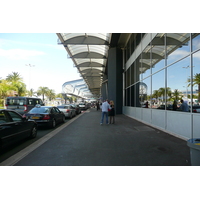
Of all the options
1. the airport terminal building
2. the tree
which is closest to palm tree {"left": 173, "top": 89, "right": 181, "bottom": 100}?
the airport terminal building

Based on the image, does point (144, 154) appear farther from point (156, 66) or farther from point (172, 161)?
point (156, 66)

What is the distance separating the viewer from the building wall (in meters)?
6.95

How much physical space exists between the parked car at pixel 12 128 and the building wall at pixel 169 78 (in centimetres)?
647

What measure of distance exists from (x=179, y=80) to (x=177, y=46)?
164 centimetres

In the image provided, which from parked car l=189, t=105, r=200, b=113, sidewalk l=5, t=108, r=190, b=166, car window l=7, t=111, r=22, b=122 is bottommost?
sidewalk l=5, t=108, r=190, b=166

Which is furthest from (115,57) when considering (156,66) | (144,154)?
(144,154)

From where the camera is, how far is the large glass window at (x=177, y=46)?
753 centimetres

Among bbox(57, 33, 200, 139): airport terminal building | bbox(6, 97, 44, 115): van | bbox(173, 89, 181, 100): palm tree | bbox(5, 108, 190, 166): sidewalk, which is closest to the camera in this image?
bbox(5, 108, 190, 166): sidewalk

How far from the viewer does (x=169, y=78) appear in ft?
29.8

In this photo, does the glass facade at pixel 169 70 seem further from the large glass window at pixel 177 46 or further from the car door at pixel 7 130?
the car door at pixel 7 130

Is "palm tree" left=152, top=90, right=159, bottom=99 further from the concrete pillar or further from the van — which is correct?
the van

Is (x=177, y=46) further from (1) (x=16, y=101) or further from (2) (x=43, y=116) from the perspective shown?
(1) (x=16, y=101)

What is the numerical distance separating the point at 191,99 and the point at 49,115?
7.54 meters

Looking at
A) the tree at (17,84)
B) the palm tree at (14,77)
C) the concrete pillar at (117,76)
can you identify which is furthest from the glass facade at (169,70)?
the palm tree at (14,77)
